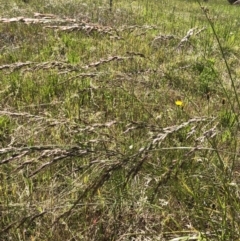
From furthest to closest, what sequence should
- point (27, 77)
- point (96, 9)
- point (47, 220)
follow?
point (96, 9) < point (27, 77) < point (47, 220)

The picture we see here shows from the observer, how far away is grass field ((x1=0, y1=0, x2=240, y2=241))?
4.90 feet

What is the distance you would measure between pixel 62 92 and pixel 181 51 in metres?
3.08

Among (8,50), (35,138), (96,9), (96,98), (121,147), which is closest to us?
(121,147)

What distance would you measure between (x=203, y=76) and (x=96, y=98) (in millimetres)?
1632

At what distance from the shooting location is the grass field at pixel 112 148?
1494 mm

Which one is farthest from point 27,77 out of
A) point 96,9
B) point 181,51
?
point 96,9

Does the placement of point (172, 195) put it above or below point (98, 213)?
above

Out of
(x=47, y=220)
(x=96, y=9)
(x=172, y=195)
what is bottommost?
(x=47, y=220)

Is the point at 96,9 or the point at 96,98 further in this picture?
the point at 96,9

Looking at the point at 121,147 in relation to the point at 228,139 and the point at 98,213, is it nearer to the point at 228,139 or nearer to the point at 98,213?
the point at 98,213

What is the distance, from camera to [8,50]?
5375 millimetres

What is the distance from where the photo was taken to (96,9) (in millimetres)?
9586

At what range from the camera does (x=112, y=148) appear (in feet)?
8.88

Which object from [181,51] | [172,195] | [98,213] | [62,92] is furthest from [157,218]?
[181,51]
